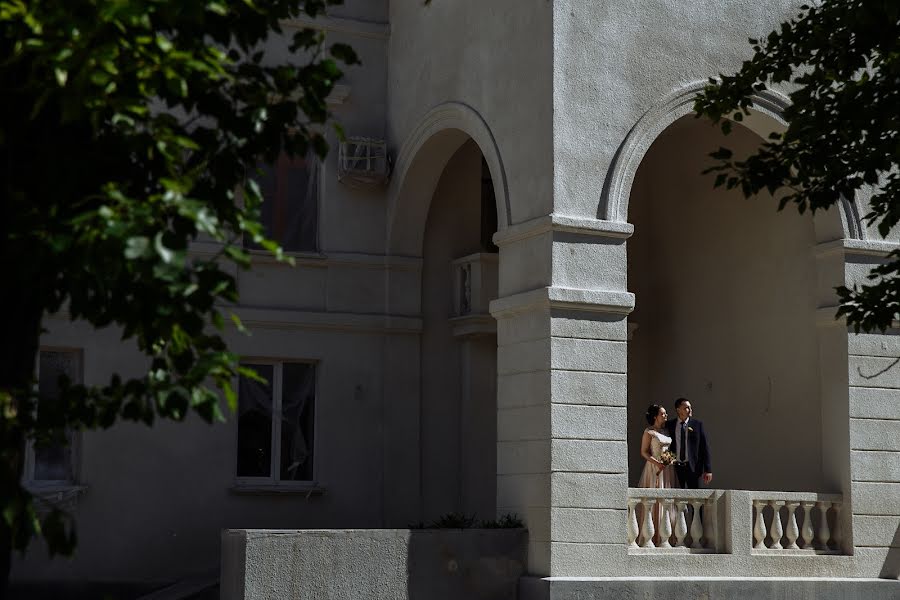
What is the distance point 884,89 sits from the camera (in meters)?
10.2

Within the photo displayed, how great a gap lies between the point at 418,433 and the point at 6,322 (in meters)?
12.7

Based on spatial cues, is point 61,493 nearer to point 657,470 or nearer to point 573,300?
point 573,300

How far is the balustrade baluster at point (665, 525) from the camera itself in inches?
591

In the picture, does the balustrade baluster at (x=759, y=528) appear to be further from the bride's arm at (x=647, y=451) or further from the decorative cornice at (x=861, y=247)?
the decorative cornice at (x=861, y=247)

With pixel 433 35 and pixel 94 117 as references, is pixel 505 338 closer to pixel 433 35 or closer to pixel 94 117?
pixel 433 35

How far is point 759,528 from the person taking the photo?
15.4 metres

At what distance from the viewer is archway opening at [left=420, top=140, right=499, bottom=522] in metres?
18.7

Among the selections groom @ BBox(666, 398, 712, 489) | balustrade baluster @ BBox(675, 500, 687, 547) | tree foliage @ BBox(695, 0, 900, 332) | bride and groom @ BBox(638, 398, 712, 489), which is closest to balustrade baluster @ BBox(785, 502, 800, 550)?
bride and groom @ BBox(638, 398, 712, 489)

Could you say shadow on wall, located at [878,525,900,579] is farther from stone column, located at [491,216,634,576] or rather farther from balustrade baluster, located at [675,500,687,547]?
stone column, located at [491,216,634,576]

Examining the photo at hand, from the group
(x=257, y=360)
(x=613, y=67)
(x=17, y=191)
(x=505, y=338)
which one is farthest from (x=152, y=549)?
(x=17, y=191)

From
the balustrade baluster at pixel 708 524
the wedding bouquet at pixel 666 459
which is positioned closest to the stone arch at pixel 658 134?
the wedding bouquet at pixel 666 459

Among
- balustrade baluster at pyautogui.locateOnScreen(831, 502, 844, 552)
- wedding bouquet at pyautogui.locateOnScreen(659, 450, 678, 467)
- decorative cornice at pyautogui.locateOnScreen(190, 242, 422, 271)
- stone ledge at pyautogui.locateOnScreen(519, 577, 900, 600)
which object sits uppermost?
decorative cornice at pyautogui.locateOnScreen(190, 242, 422, 271)

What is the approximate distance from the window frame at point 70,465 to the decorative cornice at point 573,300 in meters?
5.64

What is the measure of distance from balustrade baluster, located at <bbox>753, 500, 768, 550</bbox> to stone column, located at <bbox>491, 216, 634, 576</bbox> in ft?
5.51
